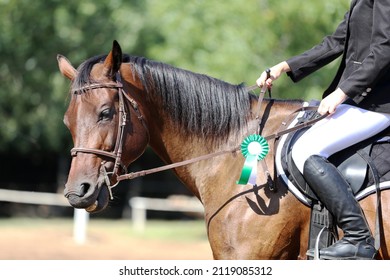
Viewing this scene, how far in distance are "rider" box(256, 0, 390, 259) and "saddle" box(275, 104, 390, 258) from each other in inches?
2.9

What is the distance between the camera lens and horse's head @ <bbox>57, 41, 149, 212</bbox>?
450 centimetres

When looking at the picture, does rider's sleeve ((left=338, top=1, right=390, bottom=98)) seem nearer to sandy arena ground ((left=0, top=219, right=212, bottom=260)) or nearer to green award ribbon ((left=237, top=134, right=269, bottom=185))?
green award ribbon ((left=237, top=134, right=269, bottom=185))

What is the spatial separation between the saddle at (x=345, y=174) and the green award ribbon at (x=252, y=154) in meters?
0.13

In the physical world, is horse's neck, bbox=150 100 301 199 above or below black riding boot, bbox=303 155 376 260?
above

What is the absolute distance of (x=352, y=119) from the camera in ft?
14.7

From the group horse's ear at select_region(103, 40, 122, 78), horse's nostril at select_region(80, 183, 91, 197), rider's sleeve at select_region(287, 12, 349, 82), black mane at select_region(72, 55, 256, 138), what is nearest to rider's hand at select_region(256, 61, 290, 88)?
rider's sleeve at select_region(287, 12, 349, 82)

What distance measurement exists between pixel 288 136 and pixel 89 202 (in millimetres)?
1434

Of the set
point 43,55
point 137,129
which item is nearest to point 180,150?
point 137,129

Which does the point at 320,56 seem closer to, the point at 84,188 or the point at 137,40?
the point at 84,188

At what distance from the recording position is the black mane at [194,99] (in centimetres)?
488

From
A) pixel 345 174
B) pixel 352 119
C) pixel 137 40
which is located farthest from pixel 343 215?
pixel 137 40

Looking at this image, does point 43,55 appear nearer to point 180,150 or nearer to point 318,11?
point 318,11

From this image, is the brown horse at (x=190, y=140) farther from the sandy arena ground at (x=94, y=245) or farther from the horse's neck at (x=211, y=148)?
the sandy arena ground at (x=94, y=245)

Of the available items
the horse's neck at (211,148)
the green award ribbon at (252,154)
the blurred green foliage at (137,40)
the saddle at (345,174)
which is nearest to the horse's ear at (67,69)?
the horse's neck at (211,148)
